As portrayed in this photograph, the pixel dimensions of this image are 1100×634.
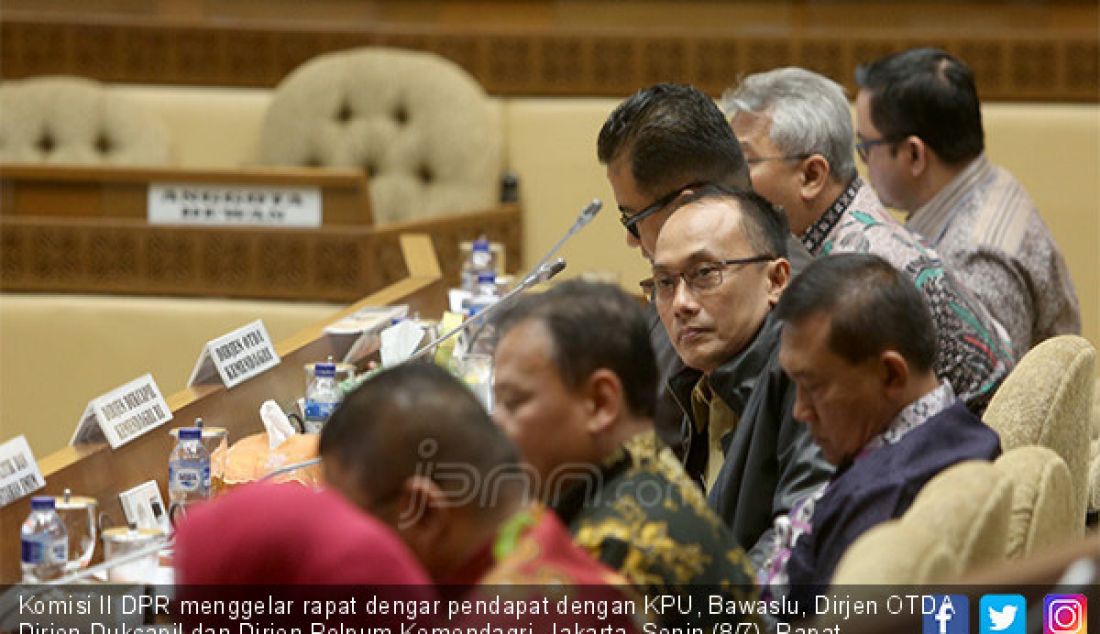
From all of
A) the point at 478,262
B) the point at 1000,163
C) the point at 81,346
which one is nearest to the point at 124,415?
the point at 478,262

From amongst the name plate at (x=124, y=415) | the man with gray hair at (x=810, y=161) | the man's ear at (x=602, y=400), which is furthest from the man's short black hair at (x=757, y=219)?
the name plate at (x=124, y=415)

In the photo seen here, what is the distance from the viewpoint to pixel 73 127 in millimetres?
5152

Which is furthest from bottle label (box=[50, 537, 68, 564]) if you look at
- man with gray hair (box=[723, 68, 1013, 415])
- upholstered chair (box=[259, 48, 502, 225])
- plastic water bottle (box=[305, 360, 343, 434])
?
upholstered chair (box=[259, 48, 502, 225])

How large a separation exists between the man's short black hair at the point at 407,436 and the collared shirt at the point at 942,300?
1130mm

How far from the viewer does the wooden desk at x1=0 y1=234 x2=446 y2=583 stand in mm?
2037

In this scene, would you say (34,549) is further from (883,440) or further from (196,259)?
(196,259)

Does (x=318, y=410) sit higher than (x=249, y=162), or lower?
higher

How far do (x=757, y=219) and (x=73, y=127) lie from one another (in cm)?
345

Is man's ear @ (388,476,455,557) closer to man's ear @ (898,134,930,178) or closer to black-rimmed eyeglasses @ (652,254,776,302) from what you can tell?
black-rimmed eyeglasses @ (652,254,776,302)

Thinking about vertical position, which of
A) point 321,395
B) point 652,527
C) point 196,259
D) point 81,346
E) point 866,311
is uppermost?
point 866,311

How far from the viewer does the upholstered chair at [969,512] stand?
1.44m

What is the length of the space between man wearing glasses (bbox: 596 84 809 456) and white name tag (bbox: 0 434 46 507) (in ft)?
3.13

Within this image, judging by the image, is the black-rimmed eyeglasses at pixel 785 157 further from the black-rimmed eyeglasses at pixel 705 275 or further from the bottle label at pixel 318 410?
the bottle label at pixel 318 410

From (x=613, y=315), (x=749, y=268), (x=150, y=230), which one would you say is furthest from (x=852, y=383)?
(x=150, y=230)
